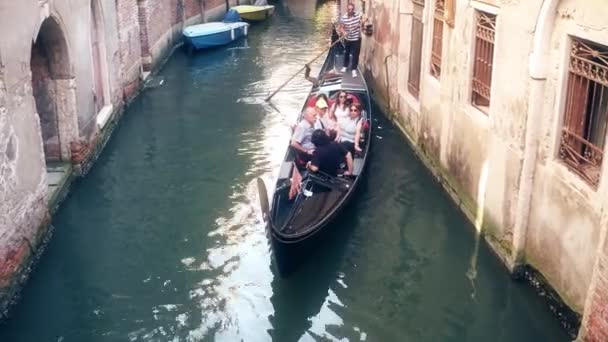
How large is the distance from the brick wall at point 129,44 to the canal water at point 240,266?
1535 mm

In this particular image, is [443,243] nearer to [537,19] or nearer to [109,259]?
[537,19]

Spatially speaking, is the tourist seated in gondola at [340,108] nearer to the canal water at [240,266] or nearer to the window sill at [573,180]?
the canal water at [240,266]

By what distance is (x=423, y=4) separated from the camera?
8.91 metres

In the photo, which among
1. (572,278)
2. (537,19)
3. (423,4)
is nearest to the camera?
(572,278)

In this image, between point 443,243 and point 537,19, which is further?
point 443,243

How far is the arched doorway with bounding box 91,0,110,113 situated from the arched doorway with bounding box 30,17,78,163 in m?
1.33

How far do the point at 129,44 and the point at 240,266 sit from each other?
615cm

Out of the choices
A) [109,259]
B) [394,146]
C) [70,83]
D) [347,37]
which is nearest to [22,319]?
[109,259]

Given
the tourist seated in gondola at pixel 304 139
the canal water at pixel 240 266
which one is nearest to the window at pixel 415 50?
the canal water at pixel 240 266

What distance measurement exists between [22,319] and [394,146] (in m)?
5.34

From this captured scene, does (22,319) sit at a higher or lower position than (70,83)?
lower

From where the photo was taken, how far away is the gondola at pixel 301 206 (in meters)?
5.52

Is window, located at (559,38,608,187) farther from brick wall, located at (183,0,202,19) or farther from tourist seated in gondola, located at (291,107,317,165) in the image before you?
brick wall, located at (183,0,202,19)

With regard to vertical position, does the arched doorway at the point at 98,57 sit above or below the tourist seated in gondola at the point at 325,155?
above
